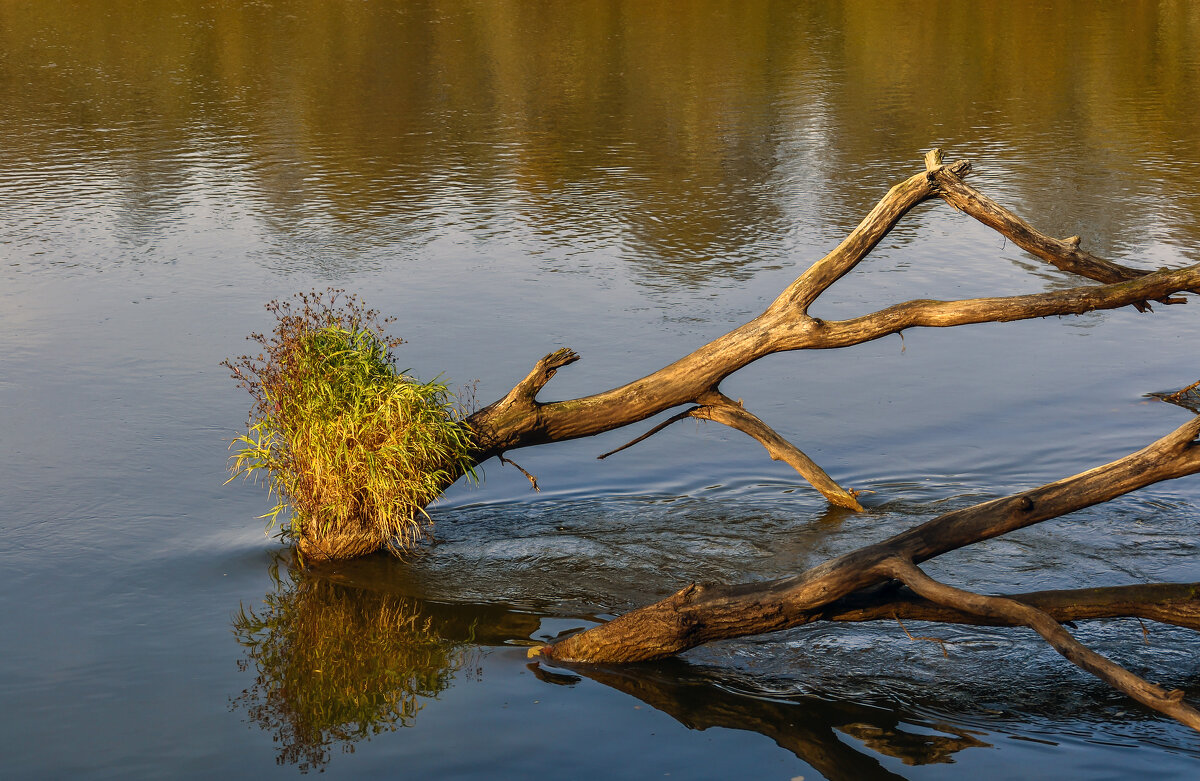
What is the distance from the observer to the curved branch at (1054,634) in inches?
255

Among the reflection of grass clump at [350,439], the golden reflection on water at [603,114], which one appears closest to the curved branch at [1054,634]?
the reflection of grass clump at [350,439]

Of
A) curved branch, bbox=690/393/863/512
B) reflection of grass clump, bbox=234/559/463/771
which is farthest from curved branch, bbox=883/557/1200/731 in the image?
reflection of grass clump, bbox=234/559/463/771

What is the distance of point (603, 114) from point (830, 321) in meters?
20.7

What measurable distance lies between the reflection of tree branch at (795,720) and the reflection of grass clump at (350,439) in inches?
87.4

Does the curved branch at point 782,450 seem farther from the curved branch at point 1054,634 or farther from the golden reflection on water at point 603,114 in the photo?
the golden reflection on water at point 603,114

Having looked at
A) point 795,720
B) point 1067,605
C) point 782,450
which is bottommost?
point 795,720

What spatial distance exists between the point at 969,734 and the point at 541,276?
11.5 metres

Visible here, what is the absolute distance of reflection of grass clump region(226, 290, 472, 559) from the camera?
9.61 metres

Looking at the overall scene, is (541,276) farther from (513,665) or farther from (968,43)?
(968,43)

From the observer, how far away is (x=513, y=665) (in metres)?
8.58

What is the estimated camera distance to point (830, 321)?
31.7ft

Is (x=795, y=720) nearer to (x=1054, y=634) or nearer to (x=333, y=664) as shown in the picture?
(x=1054, y=634)

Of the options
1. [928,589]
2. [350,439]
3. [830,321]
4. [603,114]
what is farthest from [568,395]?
[603,114]

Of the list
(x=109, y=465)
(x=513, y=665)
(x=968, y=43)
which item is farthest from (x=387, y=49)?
(x=513, y=665)
